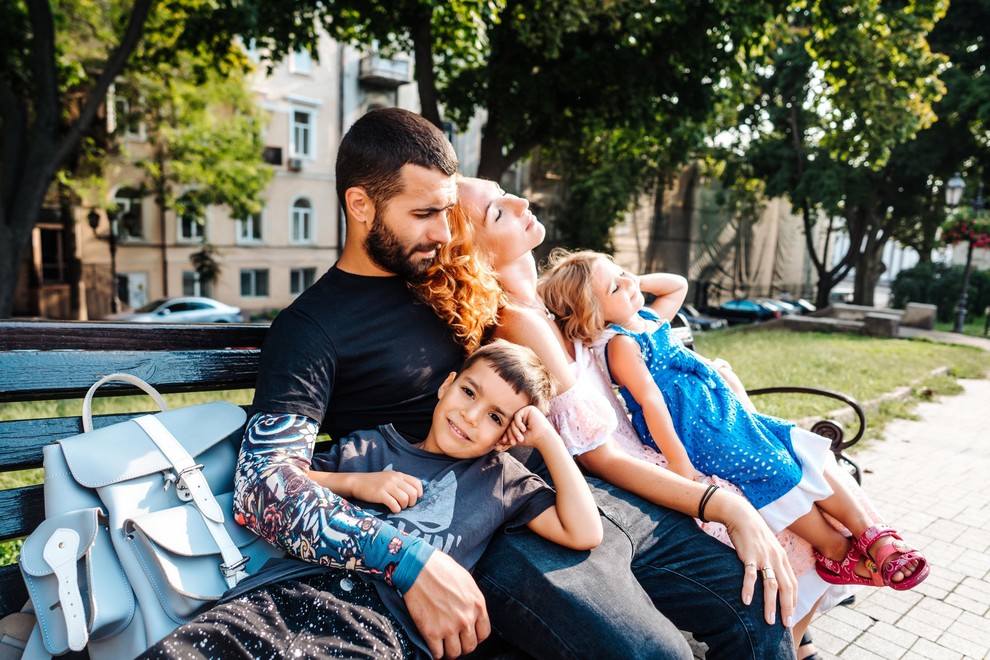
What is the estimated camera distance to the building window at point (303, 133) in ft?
87.2

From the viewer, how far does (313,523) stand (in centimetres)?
172

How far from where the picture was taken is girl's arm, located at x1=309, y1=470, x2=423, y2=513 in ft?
6.14

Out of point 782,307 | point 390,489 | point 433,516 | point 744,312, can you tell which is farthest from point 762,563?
point 782,307

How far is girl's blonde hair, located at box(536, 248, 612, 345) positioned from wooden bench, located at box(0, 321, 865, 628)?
1209 millimetres

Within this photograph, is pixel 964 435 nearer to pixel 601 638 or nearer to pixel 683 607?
pixel 683 607

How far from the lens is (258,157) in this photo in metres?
19.5

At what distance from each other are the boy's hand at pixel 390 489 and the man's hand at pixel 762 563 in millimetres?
1024

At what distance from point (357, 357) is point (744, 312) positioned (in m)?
34.5

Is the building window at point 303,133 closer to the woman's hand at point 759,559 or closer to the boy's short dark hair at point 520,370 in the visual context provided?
the boy's short dark hair at point 520,370

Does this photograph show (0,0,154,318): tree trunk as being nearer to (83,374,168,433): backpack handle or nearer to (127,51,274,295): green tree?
(127,51,274,295): green tree

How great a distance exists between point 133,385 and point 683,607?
187cm

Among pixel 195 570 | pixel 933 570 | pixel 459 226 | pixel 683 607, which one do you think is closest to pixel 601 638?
pixel 683 607

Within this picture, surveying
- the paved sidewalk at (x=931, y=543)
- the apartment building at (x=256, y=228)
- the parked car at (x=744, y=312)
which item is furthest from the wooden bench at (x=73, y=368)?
the parked car at (x=744, y=312)

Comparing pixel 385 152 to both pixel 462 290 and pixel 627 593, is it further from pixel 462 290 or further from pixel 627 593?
pixel 627 593
